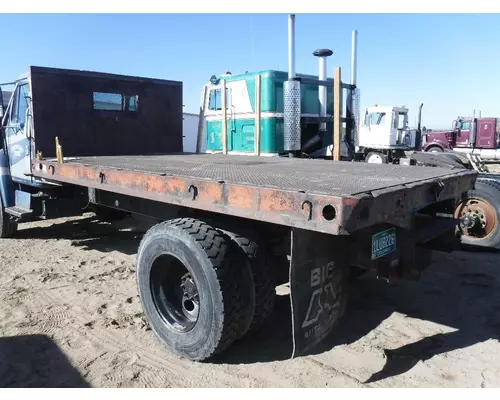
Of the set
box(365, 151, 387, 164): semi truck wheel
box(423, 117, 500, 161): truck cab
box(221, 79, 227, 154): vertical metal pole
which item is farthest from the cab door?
box(423, 117, 500, 161): truck cab

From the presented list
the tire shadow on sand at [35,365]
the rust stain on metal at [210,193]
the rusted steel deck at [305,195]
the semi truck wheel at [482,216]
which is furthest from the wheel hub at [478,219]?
the tire shadow on sand at [35,365]

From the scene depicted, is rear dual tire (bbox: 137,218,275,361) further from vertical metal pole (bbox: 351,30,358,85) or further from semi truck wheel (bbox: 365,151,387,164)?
semi truck wheel (bbox: 365,151,387,164)

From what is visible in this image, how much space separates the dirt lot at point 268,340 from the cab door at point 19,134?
64.1 inches

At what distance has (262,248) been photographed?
3027 mm

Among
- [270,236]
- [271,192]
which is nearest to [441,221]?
[270,236]

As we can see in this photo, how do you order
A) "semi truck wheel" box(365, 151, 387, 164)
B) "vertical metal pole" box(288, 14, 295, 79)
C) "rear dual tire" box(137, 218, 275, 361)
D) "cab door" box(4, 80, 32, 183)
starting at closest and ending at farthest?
"rear dual tire" box(137, 218, 275, 361) → "cab door" box(4, 80, 32, 183) → "vertical metal pole" box(288, 14, 295, 79) → "semi truck wheel" box(365, 151, 387, 164)

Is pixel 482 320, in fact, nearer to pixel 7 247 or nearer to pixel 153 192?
pixel 153 192

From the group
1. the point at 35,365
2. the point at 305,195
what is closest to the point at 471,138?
the point at 305,195

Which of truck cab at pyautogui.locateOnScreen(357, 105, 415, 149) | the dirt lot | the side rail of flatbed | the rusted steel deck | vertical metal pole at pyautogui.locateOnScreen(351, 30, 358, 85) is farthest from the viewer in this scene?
truck cab at pyautogui.locateOnScreen(357, 105, 415, 149)

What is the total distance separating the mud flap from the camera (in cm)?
265

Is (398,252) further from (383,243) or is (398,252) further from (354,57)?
(354,57)

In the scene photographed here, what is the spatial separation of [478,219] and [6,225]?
22.0 feet

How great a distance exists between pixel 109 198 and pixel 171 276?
1503 millimetres

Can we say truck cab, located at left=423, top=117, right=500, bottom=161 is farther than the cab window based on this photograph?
Yes
